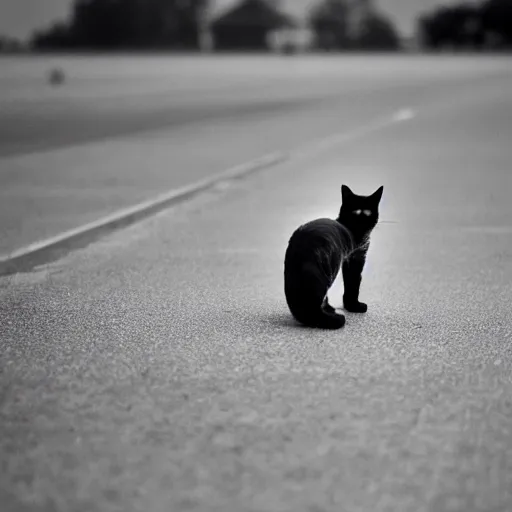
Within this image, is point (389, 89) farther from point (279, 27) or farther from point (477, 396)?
point (477, 396)

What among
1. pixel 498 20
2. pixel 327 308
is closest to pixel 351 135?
pixel 327 308

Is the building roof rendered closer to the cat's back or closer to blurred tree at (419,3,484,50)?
blurred tree at (419,3,484,50)

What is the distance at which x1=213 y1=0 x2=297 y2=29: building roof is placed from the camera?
68.1 metres

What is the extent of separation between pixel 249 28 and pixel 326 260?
217 feet

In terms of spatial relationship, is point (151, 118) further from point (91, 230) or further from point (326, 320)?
point (326, 320)

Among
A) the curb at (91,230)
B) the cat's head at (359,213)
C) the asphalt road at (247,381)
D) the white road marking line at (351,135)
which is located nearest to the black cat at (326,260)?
the cat's head at (359,213)

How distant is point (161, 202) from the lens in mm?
11070

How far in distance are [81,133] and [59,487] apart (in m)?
21.2

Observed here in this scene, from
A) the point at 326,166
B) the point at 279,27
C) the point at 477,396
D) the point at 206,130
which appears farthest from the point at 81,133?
the point at 279,27

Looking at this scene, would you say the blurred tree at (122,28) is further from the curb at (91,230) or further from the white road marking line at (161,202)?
the curb at (91,230)

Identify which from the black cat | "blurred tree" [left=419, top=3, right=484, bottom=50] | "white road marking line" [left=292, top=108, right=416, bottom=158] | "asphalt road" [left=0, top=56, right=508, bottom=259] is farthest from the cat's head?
"blurred tree" [left=419, top=3, right=484, bottom=50]

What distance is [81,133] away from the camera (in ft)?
78.5

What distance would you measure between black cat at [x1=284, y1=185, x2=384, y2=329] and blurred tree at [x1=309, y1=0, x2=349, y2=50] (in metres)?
59.2

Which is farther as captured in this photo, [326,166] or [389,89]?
[389,89]
